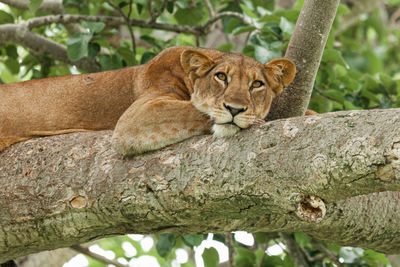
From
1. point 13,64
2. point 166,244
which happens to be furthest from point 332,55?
point 13,64

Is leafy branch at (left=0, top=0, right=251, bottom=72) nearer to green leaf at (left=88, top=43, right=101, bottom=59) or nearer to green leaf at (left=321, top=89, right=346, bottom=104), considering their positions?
green leaf at (left=88, top=43, right=101, bottom=59)

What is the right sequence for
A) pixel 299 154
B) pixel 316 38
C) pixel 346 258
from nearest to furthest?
pixel 299 154 → pixel 316 38 → pixel 346 258

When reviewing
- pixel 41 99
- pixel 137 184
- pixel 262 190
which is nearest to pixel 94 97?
pixel 41 99

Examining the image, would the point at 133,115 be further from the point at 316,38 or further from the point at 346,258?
the point at 346,258

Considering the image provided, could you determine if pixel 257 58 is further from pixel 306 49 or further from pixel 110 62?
pixel 110 62

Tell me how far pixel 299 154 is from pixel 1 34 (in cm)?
475

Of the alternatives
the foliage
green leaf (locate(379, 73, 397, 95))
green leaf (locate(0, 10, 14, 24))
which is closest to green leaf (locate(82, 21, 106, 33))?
the foliage

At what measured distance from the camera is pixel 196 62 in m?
5.00

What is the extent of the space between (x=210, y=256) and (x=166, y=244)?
513 millimetres

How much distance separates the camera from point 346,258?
5.70 m

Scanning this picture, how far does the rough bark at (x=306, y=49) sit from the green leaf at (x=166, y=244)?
6.23 ft

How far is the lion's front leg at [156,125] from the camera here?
4117 mm

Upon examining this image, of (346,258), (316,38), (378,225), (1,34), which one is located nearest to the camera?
(378,225)

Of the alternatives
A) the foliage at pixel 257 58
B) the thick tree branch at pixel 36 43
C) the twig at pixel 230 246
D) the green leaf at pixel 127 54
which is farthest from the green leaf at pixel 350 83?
the thick tree branch at pixel 36 43
